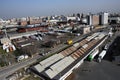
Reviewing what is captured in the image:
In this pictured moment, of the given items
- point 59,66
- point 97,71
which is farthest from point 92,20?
point 59,66

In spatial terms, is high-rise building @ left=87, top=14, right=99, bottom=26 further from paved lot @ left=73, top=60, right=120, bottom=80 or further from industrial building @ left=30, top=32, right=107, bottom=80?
paved lot @ left=73, top=60, right=120, bottom=80

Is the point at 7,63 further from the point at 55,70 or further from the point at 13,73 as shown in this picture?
the point at 55,70

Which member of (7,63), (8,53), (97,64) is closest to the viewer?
(7,63)

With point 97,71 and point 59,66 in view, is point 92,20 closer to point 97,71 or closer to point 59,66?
point 97,71

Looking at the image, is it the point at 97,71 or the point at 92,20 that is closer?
the point at 97,71

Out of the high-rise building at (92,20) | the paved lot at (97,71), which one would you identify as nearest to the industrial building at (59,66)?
the paved lot at (97,71)

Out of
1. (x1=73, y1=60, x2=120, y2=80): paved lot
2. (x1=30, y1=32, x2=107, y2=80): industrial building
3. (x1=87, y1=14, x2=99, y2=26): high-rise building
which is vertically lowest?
(x1=73, y1=60, x2=120, y2=80): paved lot

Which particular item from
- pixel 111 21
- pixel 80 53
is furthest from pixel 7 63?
pixel 111 21

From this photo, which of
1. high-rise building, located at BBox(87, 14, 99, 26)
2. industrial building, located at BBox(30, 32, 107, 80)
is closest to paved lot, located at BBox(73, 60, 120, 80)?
industrial building, located at BBox(30, 32, 107, 80)
